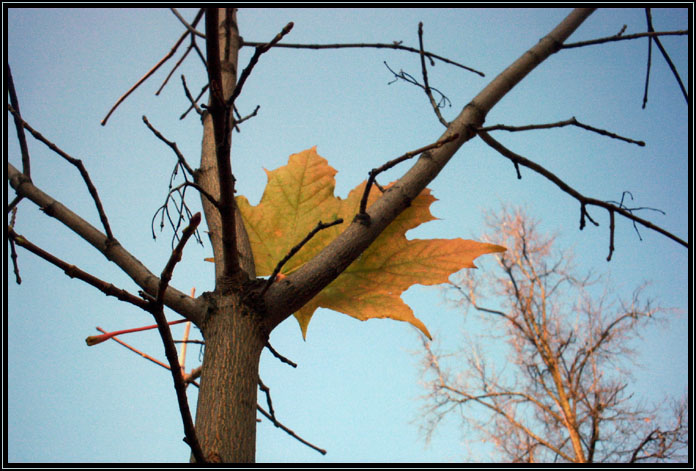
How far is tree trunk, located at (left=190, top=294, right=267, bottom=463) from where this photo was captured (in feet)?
1.62

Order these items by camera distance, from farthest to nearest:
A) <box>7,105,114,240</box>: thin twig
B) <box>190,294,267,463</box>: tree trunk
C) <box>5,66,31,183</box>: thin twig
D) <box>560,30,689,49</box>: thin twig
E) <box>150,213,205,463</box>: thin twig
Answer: <box>560,30,689,49</box>: thin twig → <box>5,66,31,183</box>: thin twig → <box>7,105,114,240</box>: thin twig → <box>190,294,267,463</box>: tree trunk → <box>150,213,205,463</box>: thin twig

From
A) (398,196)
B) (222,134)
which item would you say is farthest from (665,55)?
(222,134)

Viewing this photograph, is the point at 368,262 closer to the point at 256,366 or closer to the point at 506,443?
the point at 256,366

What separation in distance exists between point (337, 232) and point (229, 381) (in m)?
0.34

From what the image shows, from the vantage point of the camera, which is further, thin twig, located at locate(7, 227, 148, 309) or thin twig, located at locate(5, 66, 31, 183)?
thin twig, located at locate(5, 66, 31, 183)

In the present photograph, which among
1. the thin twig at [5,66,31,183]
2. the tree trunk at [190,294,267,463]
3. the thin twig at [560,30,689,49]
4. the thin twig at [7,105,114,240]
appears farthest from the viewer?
the thin twig at [560,30,689,49]

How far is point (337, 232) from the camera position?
0.78m

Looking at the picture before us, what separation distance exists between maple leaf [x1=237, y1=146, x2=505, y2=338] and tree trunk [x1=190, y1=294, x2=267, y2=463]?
19cm

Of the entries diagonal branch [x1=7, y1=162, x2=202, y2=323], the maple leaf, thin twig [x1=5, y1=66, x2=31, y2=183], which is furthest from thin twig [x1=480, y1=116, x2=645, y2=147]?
thin twig [x1=5, y1=66, x2=31, y2=183]

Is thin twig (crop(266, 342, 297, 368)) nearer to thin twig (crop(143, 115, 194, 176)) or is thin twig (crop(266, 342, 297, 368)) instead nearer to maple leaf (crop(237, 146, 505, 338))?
maple leaf (crop(237, 146, 505, 338))

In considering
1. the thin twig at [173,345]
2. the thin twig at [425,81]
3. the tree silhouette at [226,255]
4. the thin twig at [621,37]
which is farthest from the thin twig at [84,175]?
the thin twig at [621,37]

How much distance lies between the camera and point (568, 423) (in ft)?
20.5

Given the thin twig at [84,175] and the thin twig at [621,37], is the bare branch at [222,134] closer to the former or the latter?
the thin twig at [84,175]
